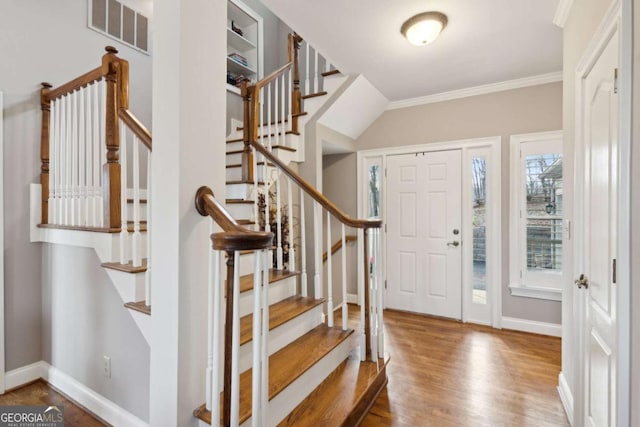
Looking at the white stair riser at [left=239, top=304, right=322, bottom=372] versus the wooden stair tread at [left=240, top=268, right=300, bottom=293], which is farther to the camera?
the wooden stair tread at [left=240, top=268, right=300, bottom=293]

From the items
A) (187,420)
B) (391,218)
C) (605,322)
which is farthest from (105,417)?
(391,218)

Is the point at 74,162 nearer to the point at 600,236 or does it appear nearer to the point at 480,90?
the point at 600,236

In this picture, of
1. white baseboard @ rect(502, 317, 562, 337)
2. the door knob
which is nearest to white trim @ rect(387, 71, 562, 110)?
the door knob

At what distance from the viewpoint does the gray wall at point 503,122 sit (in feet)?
9.86

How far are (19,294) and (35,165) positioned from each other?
0.96m

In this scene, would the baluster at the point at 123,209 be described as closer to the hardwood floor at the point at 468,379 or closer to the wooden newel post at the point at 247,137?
the wooden newel post at the point at 247,137

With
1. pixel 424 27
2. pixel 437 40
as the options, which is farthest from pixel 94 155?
pixel 437 40

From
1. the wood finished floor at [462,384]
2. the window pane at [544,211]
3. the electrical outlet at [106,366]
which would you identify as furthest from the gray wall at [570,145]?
the electrical outlet at [106,366]

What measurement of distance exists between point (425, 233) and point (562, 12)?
2.29 meters

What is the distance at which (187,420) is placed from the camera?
4.02ft

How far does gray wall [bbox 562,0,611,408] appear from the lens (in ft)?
5.52

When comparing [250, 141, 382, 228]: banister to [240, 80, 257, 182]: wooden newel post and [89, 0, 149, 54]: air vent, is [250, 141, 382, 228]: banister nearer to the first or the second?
[240, 80, 257, 182]: wooden newel post

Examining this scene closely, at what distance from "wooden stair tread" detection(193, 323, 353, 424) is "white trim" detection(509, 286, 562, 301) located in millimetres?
2094

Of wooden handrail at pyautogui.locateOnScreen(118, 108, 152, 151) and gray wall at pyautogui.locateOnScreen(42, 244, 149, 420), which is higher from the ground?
wooden handrail at pyautogui.locateOnScreen(118, 108, 152, 151)
